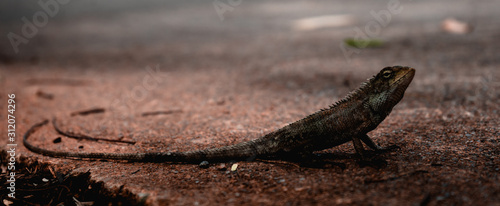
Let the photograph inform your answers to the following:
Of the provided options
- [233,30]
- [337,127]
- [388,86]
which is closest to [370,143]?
[337,127]

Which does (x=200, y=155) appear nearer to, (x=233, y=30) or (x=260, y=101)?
(x=260, y=101)

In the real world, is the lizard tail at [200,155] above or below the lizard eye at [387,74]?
below

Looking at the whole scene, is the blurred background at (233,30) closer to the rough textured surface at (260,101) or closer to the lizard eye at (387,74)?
the rough textured surface at (260,101)

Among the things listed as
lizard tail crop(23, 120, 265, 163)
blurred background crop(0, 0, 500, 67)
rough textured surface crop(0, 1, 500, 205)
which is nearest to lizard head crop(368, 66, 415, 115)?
rough textured surface crop(0, 1, 500, 205)

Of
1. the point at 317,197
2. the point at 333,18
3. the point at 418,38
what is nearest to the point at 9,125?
the point at 317,197

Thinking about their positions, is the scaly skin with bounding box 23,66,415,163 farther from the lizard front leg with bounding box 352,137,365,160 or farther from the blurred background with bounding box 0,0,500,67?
the blurred background with bounding box 0,0,500,67

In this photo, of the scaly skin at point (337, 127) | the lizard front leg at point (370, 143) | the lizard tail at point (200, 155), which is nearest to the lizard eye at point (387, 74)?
the scaly skin at point (337, 127)

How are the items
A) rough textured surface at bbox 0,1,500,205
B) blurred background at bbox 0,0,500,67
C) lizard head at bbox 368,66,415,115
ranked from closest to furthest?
rough textured surface at bbox 0,1,500,205
lizard head at bbox 368,66,415,115
blurred background at bbox 0,0,500,67
